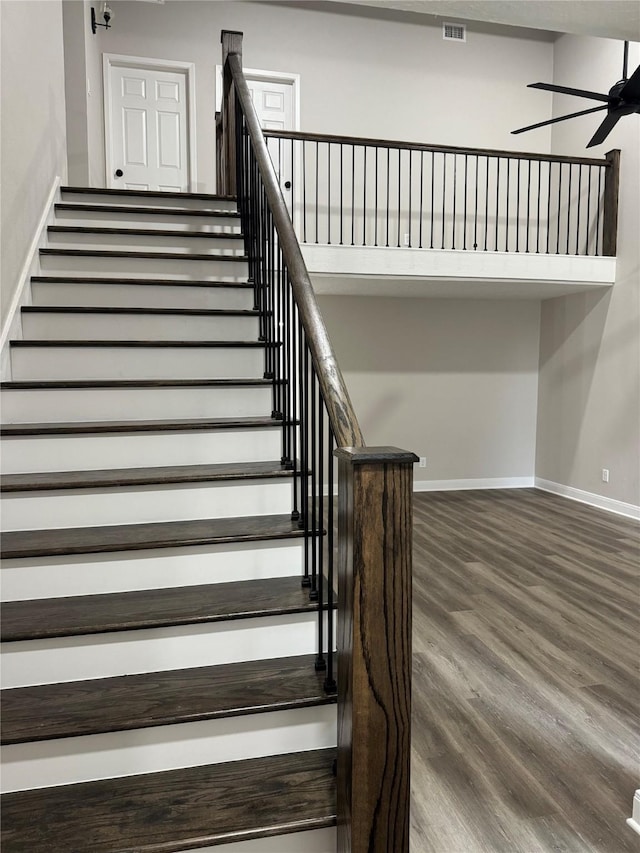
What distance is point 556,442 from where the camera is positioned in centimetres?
691

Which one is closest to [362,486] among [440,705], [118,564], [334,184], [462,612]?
[118,564]

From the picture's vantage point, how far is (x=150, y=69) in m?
6.26

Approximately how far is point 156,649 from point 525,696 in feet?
5.34

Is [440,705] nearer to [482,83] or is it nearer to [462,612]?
[462,612]

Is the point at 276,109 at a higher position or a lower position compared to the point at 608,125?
higher

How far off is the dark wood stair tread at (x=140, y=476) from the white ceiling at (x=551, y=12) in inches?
83.4

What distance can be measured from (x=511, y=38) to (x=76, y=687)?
7.89 metres

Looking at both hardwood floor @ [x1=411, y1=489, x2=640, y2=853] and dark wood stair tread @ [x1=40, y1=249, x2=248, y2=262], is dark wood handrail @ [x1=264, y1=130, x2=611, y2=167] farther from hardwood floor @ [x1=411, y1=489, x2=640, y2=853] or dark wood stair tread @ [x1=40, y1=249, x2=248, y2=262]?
hardwood floor @ [x1=411, y1=489, x2=640, y2=853]

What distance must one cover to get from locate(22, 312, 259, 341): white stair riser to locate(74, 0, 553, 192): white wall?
3.75m

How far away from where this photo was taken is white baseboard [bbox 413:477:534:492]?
23.1ft

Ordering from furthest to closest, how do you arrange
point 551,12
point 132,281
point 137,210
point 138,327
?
1. point 137,210
2. point 132,281
3. point 138,327
4. point 551,12

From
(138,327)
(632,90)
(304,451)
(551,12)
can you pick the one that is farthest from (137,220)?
(632,90)

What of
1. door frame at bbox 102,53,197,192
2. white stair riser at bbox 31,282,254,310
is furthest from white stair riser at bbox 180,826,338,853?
door frame at bbox 102,53,197,192

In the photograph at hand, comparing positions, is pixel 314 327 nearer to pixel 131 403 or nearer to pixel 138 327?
pixel 131 403
